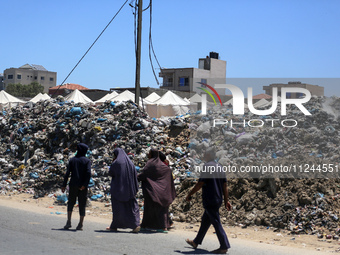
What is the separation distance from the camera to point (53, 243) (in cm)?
649

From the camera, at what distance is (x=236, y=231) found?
9.00m

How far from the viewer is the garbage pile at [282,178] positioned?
898cm

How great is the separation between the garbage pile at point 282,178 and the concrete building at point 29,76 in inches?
3586

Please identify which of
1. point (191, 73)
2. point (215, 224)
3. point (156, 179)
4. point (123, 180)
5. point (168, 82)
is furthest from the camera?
point (168, 82)

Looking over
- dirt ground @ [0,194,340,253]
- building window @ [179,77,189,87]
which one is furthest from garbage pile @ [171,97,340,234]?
building window @ [179,77,189,87]

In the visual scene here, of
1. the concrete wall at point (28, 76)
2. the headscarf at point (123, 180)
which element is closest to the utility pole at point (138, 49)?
the headscarf at point (123, 180)

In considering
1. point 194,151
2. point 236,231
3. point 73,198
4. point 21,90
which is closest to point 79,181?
point 73,198

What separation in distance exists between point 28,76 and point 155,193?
100751 mm

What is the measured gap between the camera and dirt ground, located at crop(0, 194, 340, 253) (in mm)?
7938

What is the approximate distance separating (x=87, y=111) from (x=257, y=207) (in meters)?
8.73

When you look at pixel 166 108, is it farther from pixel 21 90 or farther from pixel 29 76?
pixel 29 76

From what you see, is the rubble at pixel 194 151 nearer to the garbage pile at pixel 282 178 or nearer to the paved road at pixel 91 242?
the garbage pile at pixel 282 178

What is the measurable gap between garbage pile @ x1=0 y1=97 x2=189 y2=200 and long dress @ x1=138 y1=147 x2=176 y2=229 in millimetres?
3857

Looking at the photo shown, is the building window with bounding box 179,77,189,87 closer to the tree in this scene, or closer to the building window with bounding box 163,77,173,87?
the building window with bounding box 163,77,173,87
